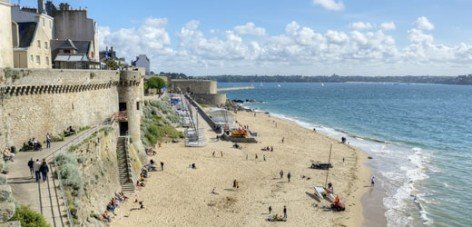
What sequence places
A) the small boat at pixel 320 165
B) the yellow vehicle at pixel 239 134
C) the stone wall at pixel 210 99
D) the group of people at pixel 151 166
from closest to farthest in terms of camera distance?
the group of people at pixel 151 166 < the small boat at pixel 320 165 < the yellow vehicle at pixel 239 134 < the stone wall at pixel 210 99

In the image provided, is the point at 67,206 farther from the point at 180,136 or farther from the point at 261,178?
the point at 180,136

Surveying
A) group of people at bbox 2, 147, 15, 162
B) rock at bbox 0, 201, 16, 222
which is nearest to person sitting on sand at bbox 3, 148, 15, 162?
group of people at bbox 2, 147, 15, 162

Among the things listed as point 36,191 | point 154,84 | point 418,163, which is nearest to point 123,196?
point 36,191

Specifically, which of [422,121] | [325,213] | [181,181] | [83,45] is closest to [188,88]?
[422,121]

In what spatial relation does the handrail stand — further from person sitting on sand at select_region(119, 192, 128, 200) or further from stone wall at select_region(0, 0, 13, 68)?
stone wall at select_region(0, 0, 13, 68)

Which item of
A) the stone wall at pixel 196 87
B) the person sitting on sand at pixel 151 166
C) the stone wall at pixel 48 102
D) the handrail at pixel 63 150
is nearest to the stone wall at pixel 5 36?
the stone wall at pixel 48 102

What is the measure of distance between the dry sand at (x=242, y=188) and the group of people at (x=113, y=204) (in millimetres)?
Answer: 413

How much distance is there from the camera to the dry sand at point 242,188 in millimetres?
24828

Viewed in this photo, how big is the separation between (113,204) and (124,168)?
460 cm

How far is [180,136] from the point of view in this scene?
45.2 meters

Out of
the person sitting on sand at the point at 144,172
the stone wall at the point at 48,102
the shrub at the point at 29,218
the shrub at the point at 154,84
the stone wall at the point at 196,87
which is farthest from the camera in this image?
the stone wall at the point at 196,87

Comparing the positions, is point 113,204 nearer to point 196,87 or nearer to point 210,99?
point 210,99

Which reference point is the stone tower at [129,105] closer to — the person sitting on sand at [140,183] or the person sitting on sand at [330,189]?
the person sitting on sand at [140,183]

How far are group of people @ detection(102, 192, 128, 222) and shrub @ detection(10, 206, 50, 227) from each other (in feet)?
22.5
